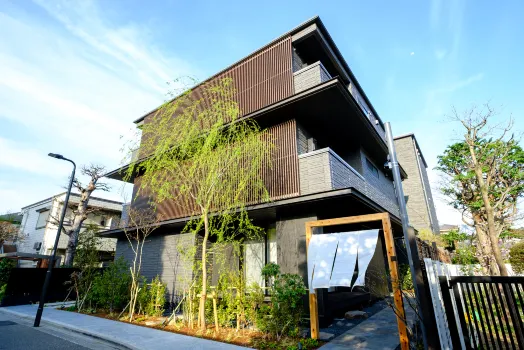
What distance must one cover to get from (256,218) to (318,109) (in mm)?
4349

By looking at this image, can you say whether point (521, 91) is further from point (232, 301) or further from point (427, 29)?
point (232, 301)

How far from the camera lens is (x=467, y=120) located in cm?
877

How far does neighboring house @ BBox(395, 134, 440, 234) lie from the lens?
18141 mm

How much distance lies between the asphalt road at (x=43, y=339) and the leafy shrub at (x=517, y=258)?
57.2 ft

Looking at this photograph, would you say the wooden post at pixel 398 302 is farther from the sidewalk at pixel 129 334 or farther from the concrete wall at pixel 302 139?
the concrete wall at pixel 302 139

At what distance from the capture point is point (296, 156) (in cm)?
802

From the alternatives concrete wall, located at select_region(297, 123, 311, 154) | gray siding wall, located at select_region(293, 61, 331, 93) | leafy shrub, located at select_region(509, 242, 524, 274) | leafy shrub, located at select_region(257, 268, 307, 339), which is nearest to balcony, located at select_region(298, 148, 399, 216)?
concrete wall, located at select_region(297, 123, 311, 154)

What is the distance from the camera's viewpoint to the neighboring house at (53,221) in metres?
21.1

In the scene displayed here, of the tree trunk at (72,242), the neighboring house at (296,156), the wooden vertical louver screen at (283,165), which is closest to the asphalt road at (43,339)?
the neighboring house at (296,156)

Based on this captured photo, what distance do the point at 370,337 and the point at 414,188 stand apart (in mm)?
16685

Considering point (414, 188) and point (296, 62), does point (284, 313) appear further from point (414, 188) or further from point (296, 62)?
point (414, 188)

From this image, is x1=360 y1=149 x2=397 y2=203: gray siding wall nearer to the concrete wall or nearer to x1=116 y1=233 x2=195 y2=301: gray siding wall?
the concrete wall

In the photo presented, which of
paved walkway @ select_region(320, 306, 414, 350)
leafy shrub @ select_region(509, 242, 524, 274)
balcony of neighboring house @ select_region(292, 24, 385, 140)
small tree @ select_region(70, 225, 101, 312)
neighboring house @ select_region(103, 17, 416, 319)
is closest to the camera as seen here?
paved walkway @ select_region(320, 306, 414, 350)

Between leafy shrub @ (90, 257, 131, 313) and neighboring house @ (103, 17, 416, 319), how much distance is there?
48.4 inches
